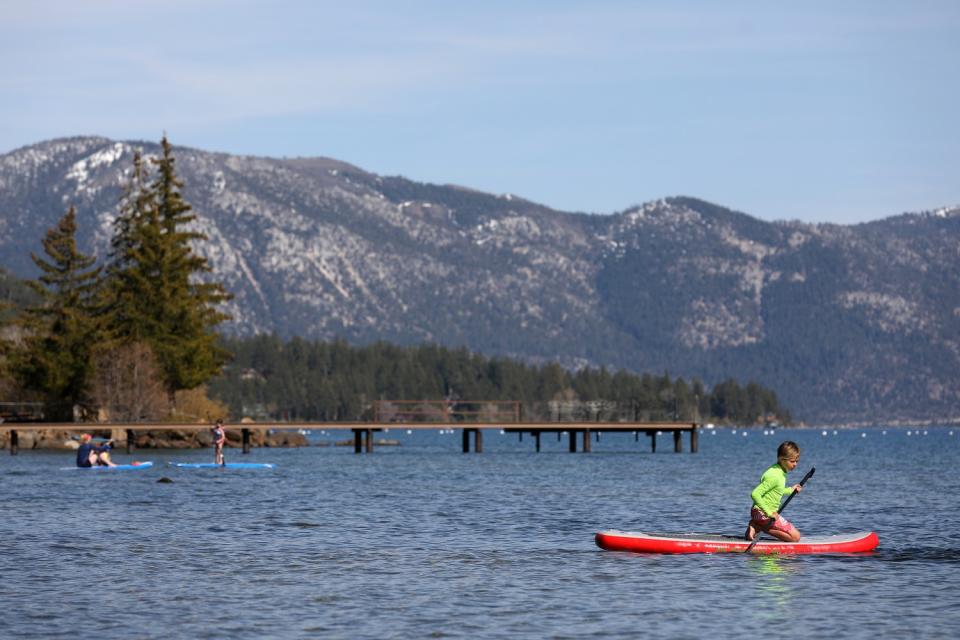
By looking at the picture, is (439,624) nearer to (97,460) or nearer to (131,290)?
(97,460)

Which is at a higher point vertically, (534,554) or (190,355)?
(190,355)

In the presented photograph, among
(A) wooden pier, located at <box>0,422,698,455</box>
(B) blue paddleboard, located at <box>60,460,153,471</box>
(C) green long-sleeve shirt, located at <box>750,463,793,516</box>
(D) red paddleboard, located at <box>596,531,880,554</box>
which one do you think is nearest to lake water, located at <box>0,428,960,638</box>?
(D) red paddleboard, located at <box>596,531,880,554</box>

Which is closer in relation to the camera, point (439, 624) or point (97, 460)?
point (439, 624)

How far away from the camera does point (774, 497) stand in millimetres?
31344

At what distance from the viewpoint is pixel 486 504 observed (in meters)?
50.6

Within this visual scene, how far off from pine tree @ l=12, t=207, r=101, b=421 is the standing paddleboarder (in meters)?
78.7

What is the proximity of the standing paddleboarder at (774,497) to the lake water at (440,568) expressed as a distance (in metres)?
0.61

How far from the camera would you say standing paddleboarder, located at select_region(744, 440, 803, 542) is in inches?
1171

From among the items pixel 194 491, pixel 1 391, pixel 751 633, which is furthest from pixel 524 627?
pixel 1 391

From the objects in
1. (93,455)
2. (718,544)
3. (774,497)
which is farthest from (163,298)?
(774,497)

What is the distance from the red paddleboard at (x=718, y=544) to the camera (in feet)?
106

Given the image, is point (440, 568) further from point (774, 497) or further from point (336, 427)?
point (336, 427)

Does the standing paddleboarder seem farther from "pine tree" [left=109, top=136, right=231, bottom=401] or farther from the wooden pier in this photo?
"pine tree" [left=109, top=136, right=231, bottom=401]

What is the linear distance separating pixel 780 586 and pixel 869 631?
15.5ft
